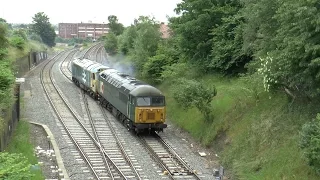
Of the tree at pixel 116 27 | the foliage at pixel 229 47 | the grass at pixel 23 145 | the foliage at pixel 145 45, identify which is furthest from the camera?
the tree at pixel 116 27

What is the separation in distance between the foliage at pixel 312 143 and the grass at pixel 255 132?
1.20 m

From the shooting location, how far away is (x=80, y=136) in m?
24.6

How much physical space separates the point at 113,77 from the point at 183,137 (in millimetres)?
7346

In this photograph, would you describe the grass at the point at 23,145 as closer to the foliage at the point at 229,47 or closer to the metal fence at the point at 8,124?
the metal fence at the point at 8,124

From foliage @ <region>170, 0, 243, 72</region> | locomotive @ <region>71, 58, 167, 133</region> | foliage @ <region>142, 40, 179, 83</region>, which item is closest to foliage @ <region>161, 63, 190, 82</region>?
foliage @ <region>170, 0, 243, 72</region>

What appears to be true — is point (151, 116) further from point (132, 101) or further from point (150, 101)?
point (132, 101)

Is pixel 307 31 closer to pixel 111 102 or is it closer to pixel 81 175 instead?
pixel 81 175

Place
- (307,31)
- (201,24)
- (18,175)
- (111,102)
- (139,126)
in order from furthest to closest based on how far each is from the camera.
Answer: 1. (201,24)
2. (111,102)
3. (139,126)
4. (307,31)
5. (18,175)

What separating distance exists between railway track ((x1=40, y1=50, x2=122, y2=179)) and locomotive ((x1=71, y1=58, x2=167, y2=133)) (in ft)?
8.32

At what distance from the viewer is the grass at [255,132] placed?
17250 millimetres

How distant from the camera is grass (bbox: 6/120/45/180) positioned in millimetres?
19775

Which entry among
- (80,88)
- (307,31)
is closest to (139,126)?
(307,31)

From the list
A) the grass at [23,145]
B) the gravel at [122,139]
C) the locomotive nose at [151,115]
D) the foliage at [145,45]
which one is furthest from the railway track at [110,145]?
the foliage at [145,45]

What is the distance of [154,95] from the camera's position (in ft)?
80.9
